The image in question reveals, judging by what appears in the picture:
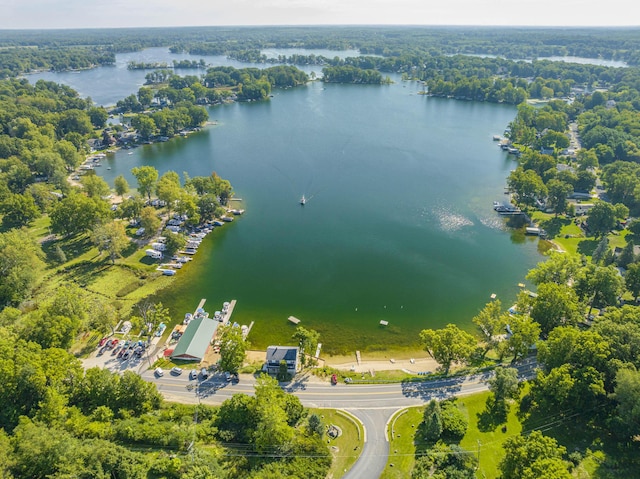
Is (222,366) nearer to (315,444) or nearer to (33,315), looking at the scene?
(315,444)

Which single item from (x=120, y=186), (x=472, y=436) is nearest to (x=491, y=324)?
(x=472, y=436)

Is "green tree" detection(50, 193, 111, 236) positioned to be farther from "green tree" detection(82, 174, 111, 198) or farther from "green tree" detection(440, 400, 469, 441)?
"green tree" detection(440, 400, 469, 441)

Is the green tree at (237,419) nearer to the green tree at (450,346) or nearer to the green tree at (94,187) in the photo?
the green tree at (450,346)

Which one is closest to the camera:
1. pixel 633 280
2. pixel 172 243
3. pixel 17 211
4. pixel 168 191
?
pixel 633 280

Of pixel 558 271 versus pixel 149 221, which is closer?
pixel 558 271

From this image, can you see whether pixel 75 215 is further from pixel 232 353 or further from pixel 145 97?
pixel 145 97

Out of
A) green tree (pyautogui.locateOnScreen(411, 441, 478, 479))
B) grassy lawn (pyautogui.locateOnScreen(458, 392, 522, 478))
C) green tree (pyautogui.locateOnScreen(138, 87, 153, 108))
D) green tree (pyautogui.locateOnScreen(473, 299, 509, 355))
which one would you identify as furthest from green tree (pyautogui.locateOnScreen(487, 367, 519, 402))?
green tree (pyautogui.locateOnScreen(138, 87, 153, 108))

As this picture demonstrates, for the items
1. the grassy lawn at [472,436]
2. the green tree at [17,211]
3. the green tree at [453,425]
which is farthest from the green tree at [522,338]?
the green tree at [17,211]
